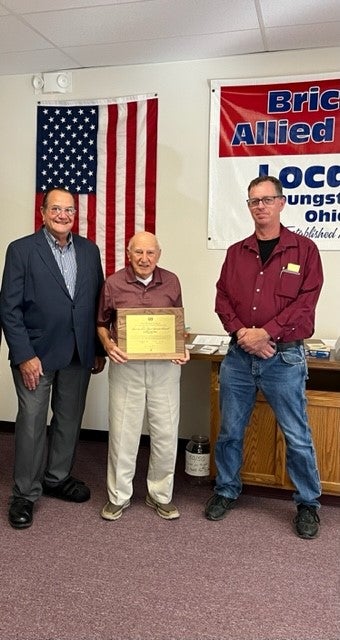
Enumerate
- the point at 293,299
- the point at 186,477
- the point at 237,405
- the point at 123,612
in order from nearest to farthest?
1. the point at 123,612
2. the point at 293,299
3. the point at 237,405
4. the point at 186,477

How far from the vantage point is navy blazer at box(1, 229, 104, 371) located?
105 inches

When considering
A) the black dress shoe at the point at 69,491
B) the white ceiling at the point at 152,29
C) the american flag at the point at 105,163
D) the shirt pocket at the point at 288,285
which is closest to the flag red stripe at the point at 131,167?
the american flag at the point at 105,163

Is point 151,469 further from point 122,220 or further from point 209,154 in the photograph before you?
point 209,154

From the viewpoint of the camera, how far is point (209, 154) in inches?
146

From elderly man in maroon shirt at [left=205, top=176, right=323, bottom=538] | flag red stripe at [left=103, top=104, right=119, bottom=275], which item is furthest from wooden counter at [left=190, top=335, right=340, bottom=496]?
flag red stripe at [left=103, top=104, right=119, bottom=275]

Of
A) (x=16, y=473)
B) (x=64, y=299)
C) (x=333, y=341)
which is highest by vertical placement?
(x=64, y=299)

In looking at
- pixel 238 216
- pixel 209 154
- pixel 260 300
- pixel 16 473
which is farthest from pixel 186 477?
pixel 209 154

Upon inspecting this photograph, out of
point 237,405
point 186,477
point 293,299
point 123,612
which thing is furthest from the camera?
point 186,477

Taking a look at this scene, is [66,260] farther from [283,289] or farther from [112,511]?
[112,511]

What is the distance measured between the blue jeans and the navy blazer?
0.77 metres

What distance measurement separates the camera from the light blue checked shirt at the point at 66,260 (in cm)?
279

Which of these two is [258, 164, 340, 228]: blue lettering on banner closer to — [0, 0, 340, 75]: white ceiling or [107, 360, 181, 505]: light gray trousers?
[0, 0, 340, 75]: white ceiling

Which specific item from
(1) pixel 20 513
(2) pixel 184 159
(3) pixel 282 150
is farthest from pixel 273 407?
(2) pixel 184 159

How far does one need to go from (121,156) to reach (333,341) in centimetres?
191
